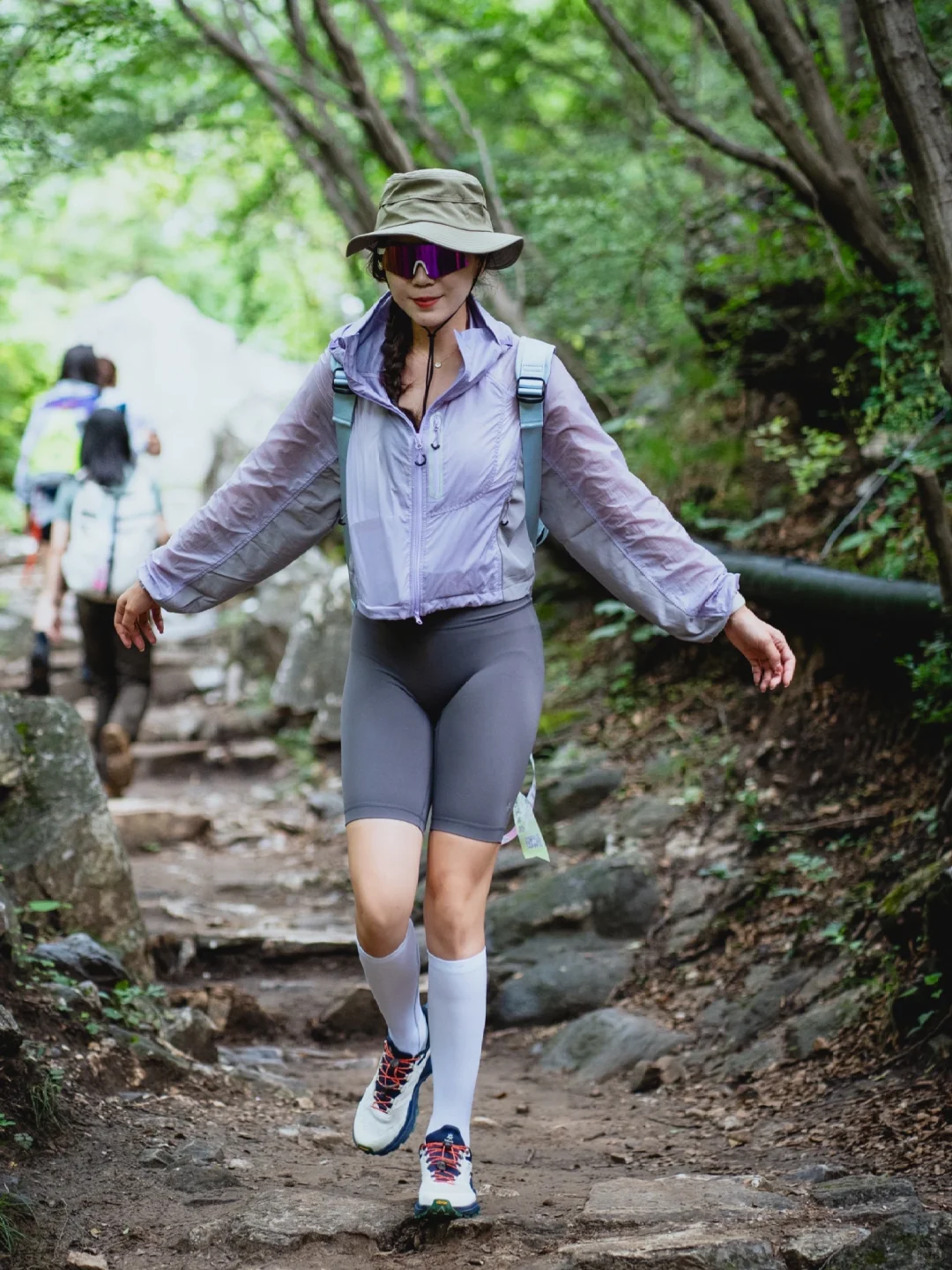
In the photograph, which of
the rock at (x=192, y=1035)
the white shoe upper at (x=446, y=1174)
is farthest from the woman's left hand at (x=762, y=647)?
the rock at (x=192, y=1035)

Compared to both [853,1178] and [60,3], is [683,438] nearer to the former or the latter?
[60,3]

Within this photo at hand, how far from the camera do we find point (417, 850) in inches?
113

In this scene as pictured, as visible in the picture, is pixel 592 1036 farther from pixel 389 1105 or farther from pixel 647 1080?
pixel 389 1105

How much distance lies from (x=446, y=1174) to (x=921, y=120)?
3476mm

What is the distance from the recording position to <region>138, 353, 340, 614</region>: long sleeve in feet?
9.82

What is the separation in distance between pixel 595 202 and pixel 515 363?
589 centimetres

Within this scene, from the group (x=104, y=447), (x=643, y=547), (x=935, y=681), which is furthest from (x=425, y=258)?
(x=104, y=447)

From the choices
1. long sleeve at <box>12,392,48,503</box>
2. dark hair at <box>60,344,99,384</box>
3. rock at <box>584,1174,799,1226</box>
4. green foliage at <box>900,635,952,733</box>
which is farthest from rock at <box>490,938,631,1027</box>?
dark hair at <box>60,344,99,384</box>

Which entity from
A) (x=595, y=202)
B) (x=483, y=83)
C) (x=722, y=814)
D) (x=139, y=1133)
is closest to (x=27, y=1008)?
(x=139, y=1133)

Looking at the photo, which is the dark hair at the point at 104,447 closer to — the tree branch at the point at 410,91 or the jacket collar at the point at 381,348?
the tree branch at the point at 410,91

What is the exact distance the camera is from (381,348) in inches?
115

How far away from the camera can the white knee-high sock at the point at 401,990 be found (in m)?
2.92

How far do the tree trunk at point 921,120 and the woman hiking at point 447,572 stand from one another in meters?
1.71

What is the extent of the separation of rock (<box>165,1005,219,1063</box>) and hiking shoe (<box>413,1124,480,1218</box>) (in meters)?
1.69
